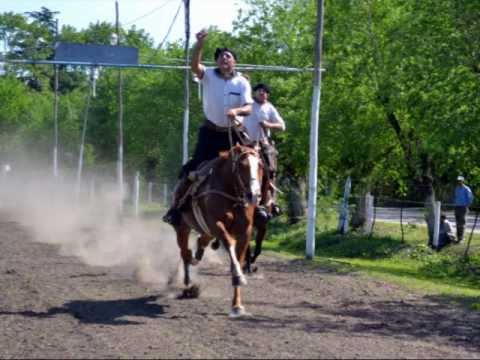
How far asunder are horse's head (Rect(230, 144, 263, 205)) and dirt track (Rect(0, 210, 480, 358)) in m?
1.56

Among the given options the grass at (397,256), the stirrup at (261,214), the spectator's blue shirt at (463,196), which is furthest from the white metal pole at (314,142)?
the stirrup at (261,214)

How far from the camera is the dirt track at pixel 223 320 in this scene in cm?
995

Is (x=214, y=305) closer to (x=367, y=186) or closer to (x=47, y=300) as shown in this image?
(x=47, y=300)

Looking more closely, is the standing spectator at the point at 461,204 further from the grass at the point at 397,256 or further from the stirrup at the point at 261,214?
the stirrup at the point at 261,214

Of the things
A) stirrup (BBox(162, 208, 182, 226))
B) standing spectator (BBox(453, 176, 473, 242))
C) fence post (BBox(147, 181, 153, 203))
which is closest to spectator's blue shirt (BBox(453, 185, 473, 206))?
standing spectator (BBox(453, 176, 473, 242))

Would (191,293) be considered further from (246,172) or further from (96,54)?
(96,54)

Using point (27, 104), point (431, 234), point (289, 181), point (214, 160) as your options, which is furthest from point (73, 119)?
point (214, 160)

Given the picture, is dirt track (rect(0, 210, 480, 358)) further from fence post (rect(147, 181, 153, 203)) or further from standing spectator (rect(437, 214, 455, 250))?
fence post (rect(147, 181, 153, 203))

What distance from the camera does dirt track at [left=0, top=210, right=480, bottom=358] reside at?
9.95m

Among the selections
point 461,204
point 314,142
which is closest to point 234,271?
point 314,142

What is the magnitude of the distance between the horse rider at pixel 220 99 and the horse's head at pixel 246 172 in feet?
1.33

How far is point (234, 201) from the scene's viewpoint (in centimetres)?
1273

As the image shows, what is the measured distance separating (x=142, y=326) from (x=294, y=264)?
9.68m

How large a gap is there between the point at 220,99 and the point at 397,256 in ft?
43.9
